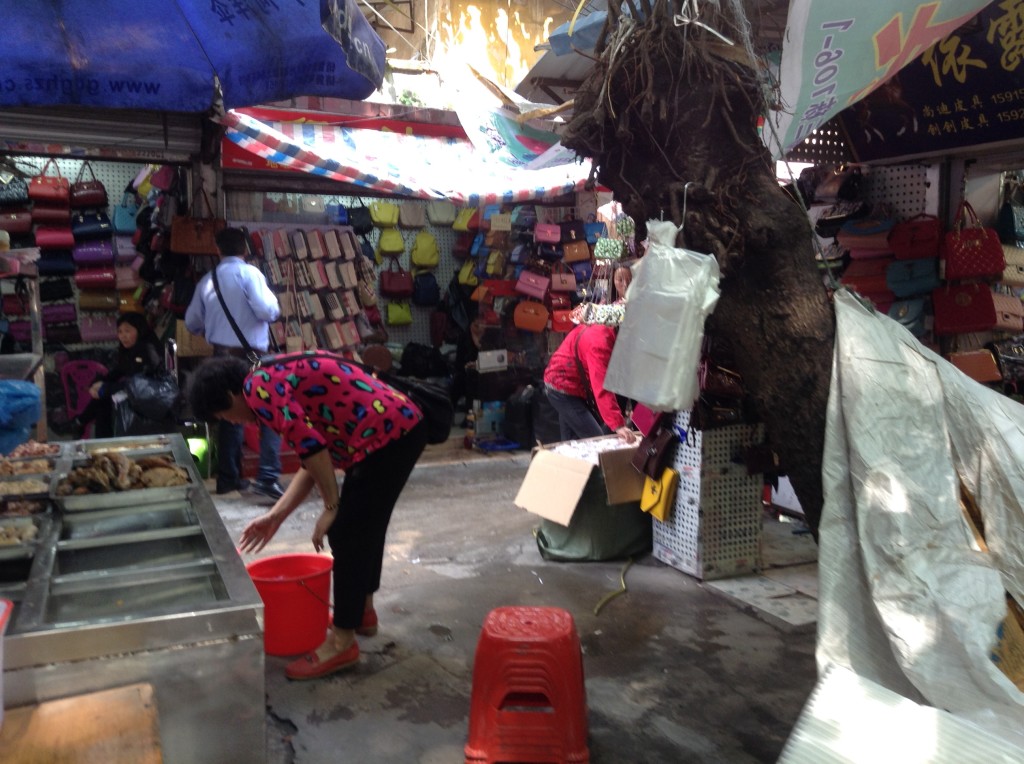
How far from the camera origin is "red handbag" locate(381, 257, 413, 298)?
9805mm

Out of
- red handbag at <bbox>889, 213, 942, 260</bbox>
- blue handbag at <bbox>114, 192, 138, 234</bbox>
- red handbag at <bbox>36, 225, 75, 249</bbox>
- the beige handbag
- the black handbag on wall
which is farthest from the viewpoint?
the beige handbag

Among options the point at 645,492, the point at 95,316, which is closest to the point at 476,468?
the point at 645,492

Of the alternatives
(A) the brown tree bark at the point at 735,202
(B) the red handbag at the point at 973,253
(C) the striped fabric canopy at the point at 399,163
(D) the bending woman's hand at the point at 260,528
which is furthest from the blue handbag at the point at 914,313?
(D) the bending woman's hand at the point at 260,528

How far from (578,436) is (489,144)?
8.03 ft

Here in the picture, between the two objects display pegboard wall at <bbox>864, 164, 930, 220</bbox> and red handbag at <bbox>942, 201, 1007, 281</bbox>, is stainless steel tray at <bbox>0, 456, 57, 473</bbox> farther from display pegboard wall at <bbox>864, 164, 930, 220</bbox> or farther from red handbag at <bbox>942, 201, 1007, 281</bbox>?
display pegboard wall at <bbox>864, 164, 930, 220</bbox>

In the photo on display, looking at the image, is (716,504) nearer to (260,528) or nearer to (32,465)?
(260,528)

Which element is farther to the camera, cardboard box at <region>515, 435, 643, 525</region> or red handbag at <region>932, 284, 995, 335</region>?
cardboard box at <region>515, 435, 643, 525</region>

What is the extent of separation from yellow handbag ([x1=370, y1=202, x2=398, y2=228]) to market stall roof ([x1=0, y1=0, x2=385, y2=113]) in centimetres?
523

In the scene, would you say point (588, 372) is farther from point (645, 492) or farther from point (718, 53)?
point (718, 53)

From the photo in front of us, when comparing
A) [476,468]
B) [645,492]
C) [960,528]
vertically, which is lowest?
[476,468]

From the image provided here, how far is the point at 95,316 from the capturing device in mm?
9109

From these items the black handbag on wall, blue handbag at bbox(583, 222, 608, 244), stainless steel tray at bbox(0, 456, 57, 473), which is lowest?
stainless steel tray at bbox(0, 456, 57, 473)

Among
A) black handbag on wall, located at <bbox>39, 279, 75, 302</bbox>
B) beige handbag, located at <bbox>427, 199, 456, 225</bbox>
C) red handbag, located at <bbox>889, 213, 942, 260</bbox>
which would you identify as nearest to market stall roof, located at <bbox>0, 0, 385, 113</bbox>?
red handbag, located at <bbox>889, 213, 942, 260</bbox>

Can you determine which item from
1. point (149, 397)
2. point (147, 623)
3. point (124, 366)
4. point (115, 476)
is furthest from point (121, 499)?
point (124, 366)
